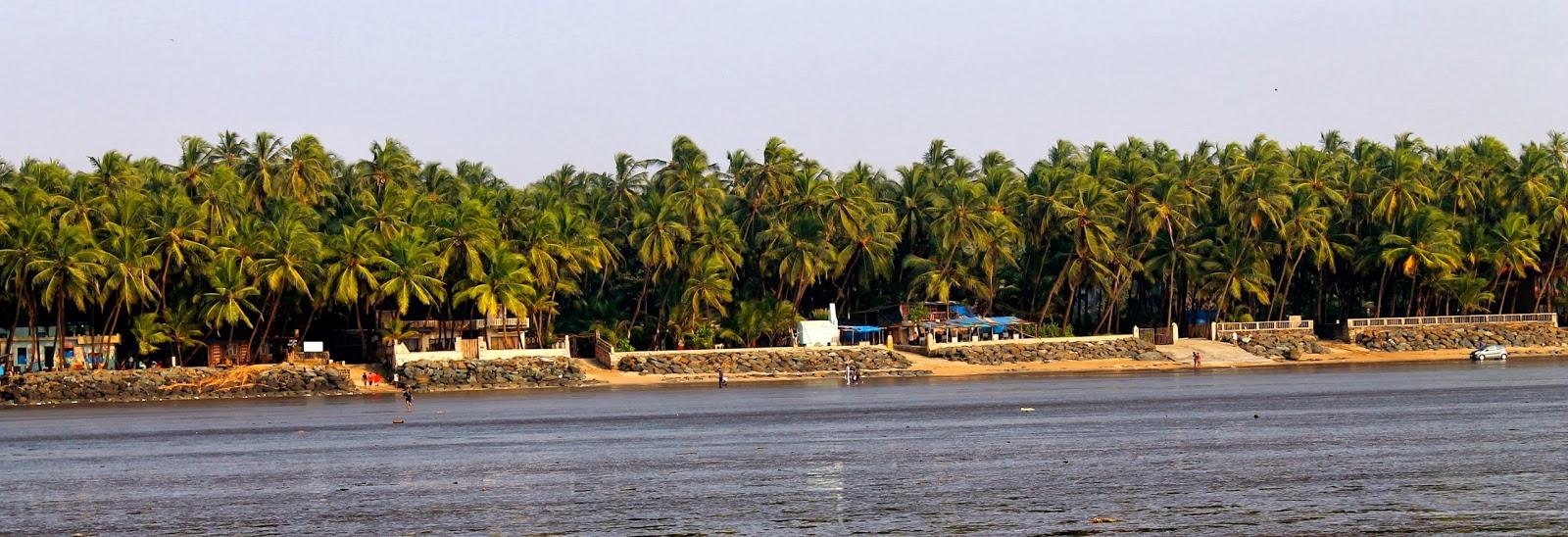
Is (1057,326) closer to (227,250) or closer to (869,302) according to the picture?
(869,302)

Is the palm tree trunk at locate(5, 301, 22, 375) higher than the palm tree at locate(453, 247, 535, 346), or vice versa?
the palm tree at locate(453, 247, 535, 346)

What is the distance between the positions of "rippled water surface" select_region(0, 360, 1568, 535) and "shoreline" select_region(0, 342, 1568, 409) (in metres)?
12.4

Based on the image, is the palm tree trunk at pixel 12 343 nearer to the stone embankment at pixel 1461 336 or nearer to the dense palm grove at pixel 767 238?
the dense palm grove at pixel 767 238

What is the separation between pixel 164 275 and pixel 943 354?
3958 centimetres

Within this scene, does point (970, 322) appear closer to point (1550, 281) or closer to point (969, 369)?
point (969, 369)

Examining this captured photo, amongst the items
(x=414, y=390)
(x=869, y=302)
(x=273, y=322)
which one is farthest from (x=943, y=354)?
(x=273, y=322)

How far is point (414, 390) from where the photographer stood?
3228 inches

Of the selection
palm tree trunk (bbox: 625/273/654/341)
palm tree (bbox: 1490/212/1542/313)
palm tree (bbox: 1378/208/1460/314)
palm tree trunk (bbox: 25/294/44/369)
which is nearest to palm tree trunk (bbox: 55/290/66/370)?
palm tree trunk (bbox: 25/294/44/369)

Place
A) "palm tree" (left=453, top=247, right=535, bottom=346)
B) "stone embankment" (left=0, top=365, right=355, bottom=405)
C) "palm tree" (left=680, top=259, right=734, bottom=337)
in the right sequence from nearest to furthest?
"stone embankment" (left=0, top=365, right=355, bottom=405)
"palm tree" (left=453, top=247, right=535, bottom=346)
"palm tree" (left=680, top=259, right=734, bottom=337)

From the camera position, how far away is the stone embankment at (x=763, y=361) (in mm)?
87688

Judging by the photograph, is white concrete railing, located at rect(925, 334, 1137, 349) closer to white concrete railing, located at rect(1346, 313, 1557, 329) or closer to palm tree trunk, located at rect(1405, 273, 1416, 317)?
white concrete railing, located at rect(1346, 313, 1557, 329)

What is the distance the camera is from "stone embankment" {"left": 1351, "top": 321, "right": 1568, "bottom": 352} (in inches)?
3888

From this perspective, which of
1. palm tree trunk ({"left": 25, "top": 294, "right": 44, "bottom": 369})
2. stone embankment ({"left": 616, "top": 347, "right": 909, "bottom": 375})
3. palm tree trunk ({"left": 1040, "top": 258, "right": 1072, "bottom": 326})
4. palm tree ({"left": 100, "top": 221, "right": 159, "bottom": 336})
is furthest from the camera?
palm tree trunk ({"left": 1040, "top": 258, "right": 1072, "bottom": 326})

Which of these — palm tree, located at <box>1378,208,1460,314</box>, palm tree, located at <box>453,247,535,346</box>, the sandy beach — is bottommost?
the sandy beach
